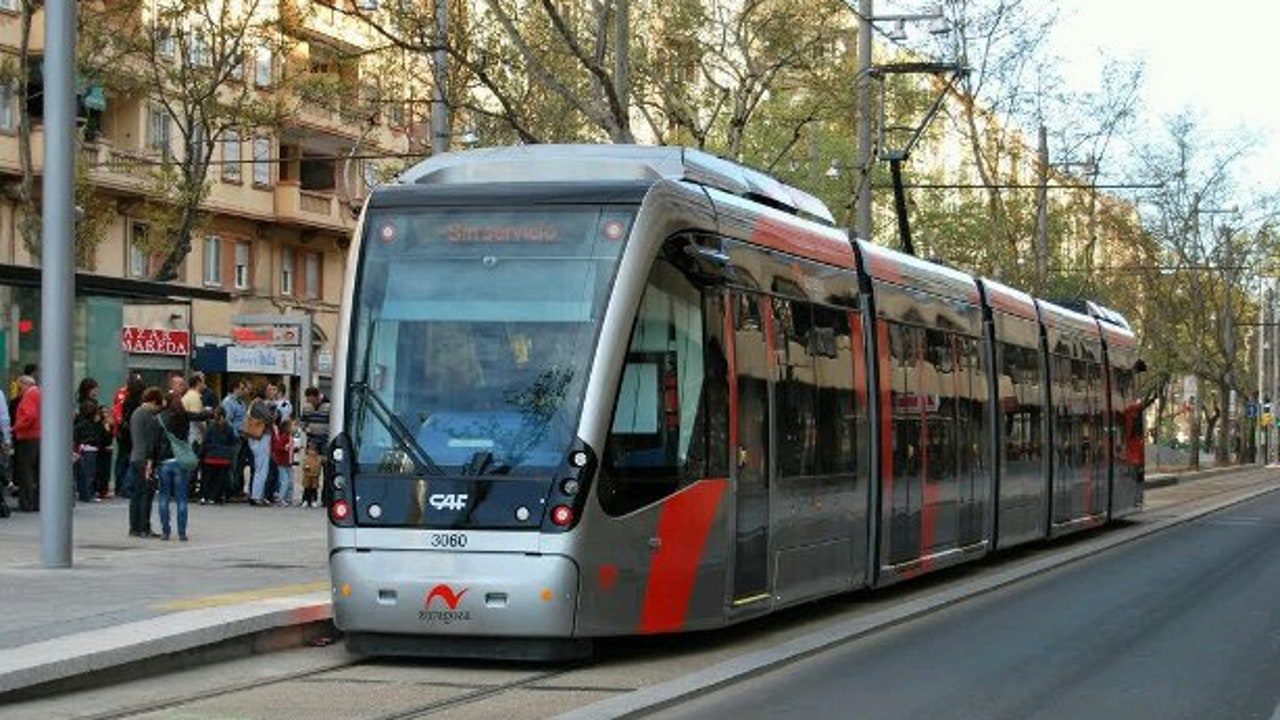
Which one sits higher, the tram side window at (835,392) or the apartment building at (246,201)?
the apartment building at (246,201)

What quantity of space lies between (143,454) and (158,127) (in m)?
34.4

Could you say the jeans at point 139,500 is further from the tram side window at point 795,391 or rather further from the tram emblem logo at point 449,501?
the tram emblem logo at point 449,501

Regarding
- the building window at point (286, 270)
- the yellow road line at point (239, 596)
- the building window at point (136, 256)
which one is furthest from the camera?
the building window at point (286, 270)

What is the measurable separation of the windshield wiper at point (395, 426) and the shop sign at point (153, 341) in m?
35.7

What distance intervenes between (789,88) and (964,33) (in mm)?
6921

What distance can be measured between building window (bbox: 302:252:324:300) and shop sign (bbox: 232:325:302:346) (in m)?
23.1

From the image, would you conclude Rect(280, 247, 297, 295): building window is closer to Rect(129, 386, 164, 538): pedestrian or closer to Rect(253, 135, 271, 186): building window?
Rect(253, 135, 271, 186): building window

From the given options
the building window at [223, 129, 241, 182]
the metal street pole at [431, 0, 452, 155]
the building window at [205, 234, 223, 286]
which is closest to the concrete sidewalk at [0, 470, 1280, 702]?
the metal street pole at [431, 0, 452, 155]

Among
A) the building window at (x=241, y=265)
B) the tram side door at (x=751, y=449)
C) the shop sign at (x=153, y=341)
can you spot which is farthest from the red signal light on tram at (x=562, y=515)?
the building window at (x=241, y=265)

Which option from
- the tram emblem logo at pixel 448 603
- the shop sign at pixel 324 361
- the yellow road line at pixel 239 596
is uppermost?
the shop sign at pixel 324 361

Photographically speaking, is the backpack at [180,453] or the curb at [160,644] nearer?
the curb at [160,644]

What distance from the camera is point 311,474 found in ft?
105

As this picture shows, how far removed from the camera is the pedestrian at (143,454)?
22578 millimetres

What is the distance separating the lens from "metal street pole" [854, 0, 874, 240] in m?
35.9
